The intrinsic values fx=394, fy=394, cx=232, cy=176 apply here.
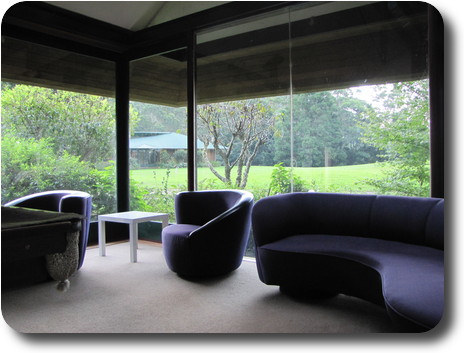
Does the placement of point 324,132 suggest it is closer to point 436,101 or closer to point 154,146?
point 436,101

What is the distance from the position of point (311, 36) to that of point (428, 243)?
2092 mm

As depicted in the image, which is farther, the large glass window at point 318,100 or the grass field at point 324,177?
the grass field at point 324,177

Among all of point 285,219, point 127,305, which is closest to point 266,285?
point 285,219

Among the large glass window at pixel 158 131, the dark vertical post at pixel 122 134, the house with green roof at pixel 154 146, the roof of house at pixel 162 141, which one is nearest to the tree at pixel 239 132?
the house with green roof at pixel 154 146

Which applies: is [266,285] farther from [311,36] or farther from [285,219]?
[311,36]

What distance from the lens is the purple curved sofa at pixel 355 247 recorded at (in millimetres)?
2094

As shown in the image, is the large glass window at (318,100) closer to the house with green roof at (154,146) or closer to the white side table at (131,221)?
the house with green roof at (154,146)

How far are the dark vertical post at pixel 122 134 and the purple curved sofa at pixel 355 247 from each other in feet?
9.27

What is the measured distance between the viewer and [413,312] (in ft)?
5.85

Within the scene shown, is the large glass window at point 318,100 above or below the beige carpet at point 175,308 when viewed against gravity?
above

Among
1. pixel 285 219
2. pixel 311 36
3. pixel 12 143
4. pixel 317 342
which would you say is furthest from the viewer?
pixel 311 36

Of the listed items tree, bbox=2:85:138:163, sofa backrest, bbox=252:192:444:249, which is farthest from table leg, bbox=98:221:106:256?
sofa backrest, bbox=252:192:444:249

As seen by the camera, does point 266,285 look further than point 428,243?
Yes

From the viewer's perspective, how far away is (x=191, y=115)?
4574mm
